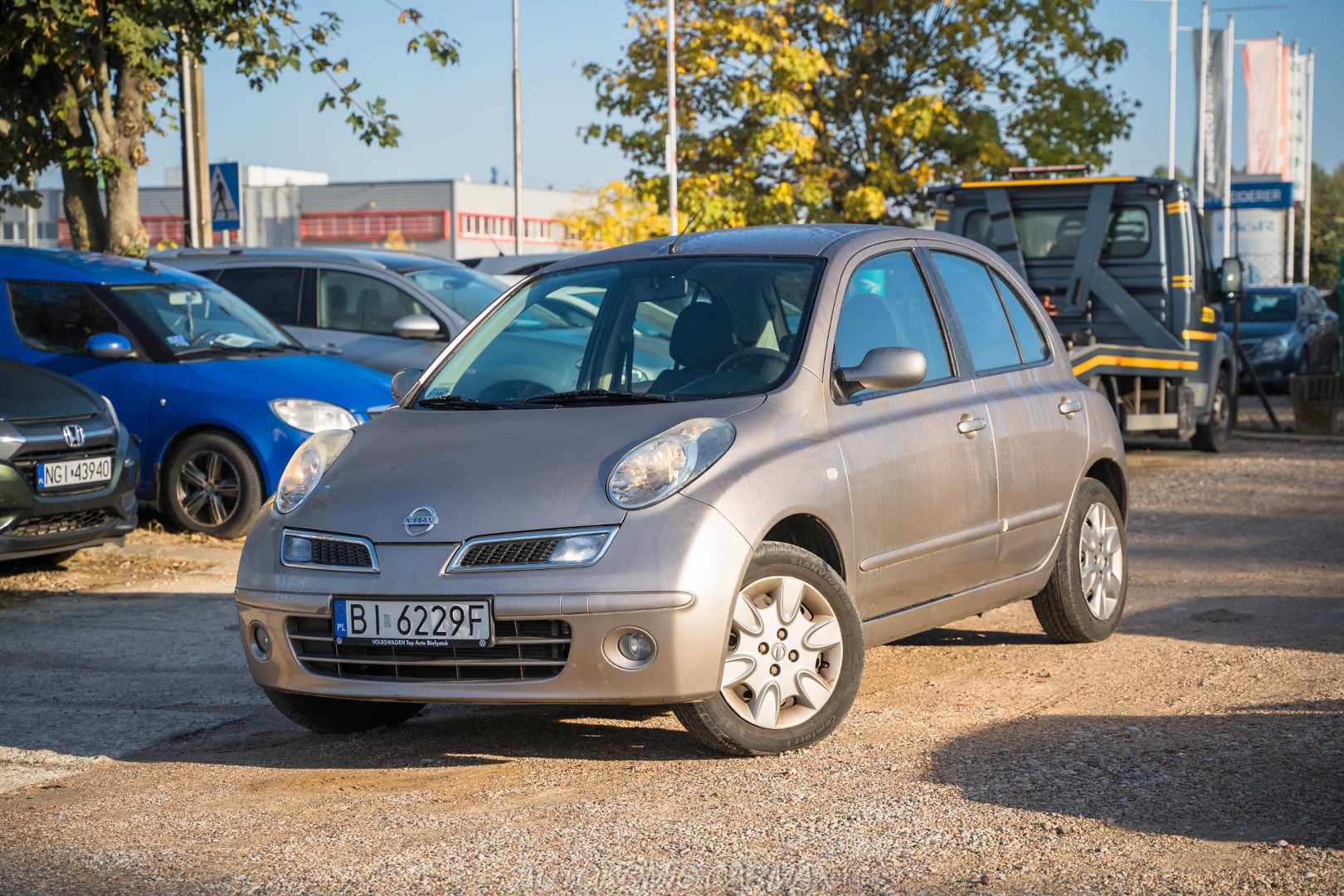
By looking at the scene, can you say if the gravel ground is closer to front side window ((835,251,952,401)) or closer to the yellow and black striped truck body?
front side window ((835,251,952,401))

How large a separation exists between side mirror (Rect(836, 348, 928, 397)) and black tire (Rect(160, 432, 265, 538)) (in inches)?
236

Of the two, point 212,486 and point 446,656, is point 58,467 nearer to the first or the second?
point 212,486

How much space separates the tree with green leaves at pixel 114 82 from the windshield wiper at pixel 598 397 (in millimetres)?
9685

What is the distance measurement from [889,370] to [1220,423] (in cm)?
1276

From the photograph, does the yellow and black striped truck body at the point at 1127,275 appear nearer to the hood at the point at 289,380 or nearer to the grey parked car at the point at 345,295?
the grey parked car at the point at 345,295

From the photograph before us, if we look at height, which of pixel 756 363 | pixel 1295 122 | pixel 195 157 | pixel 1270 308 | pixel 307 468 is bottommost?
pixel 307 468

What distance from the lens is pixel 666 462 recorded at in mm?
4953

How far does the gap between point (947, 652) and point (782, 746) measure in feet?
6.63

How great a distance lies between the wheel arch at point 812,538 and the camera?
5289 mm

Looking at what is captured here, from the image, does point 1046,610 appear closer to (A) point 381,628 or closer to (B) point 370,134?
(A) point 381,628

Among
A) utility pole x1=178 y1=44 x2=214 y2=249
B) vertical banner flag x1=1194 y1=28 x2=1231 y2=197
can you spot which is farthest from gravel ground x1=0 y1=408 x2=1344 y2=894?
vertical banner flag x1=1194 y1=28 x2=1231 y2=197

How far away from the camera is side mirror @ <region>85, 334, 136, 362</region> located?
1048cm

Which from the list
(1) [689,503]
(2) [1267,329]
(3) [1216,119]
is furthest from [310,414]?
(3) [1216,119]

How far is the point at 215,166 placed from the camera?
61.6 feet
